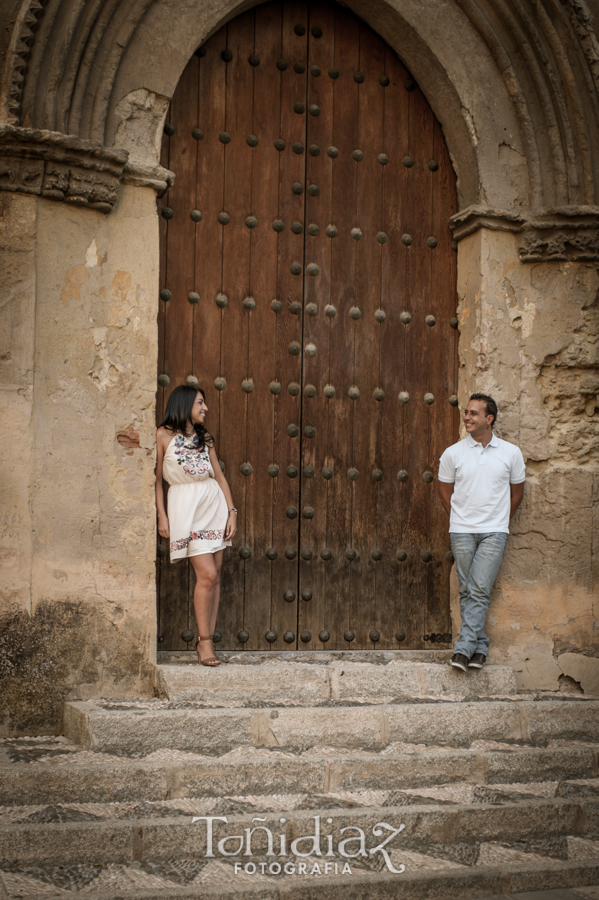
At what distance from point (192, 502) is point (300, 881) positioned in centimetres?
184

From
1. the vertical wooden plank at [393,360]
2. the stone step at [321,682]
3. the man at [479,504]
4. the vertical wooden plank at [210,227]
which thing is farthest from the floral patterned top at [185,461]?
the man at [479,504]

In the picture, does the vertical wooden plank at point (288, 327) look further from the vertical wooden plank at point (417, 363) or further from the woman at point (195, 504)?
the vertical wooden plank at point (417, 363)

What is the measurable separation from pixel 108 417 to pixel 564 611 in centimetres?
261

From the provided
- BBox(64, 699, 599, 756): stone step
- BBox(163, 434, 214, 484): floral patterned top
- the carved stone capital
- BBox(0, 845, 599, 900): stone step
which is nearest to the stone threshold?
BBox(64, 699, 599, 756): stone step

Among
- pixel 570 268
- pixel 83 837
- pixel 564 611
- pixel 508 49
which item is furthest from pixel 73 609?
pixel 508 49

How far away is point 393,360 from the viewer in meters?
4.86

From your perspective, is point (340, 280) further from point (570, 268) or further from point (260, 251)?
point (570, 268)

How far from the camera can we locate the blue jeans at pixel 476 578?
425cm

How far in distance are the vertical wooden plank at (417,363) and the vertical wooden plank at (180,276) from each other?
4.12 feet

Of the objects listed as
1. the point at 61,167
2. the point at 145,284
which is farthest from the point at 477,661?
the point at 61,167

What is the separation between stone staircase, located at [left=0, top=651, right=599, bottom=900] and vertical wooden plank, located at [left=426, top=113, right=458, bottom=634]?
74cm

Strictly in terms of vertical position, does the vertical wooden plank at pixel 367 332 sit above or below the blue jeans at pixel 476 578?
above

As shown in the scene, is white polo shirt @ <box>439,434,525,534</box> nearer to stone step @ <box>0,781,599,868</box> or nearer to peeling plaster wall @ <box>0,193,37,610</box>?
stone step @ <box>0,781,599,868</box>

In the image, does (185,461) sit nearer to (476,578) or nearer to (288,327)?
(288,327)
